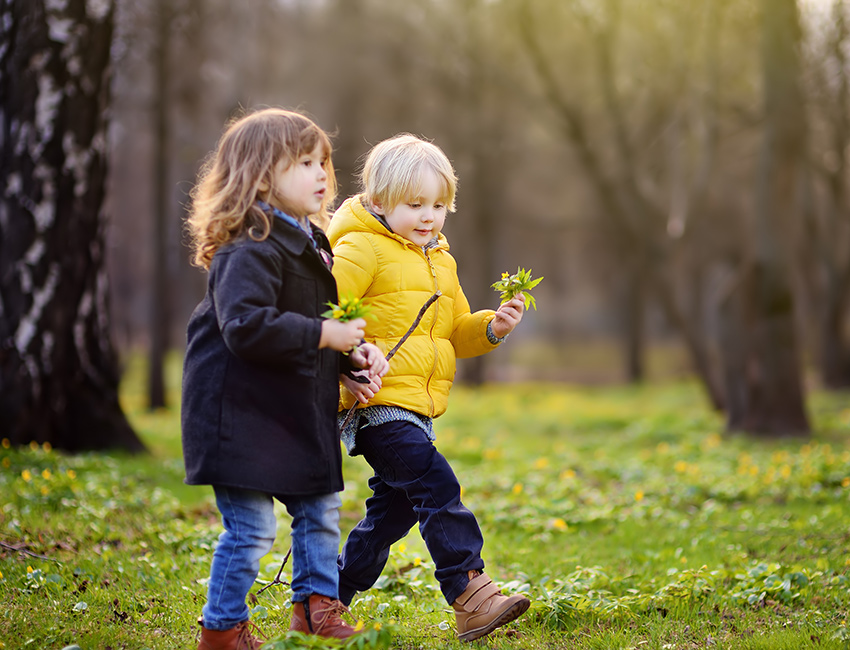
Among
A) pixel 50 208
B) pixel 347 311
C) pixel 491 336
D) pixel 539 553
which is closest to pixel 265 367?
pixel 347 311

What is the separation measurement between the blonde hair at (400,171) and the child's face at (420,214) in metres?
0.02

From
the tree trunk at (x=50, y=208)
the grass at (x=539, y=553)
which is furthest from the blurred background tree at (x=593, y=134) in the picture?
the grass at (x=539, y=553)

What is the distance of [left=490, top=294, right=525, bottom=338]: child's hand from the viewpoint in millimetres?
3297

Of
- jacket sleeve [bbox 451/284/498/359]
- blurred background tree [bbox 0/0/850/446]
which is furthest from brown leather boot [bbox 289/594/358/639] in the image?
blurred background tree [bbox 0/0/850/446]

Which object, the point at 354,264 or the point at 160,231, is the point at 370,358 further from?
the point at 160,231

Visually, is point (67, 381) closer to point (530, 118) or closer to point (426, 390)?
point (426, 390)

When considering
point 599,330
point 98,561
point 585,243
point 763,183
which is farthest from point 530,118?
point 599,330

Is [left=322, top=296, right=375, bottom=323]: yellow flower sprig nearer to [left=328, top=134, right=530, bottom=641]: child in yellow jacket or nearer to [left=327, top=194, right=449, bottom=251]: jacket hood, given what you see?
[left=328, top=134, right=530, bottom=641]: child in yellow jacket

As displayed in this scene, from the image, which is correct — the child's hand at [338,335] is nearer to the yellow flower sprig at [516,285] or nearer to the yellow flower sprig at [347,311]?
the yellow flower sprig at [347,311]

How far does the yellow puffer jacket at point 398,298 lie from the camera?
3104 millimetres

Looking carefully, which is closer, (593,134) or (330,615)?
(330,615)

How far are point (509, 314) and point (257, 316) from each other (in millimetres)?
1119

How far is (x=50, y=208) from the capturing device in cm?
625

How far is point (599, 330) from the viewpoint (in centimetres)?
4016
